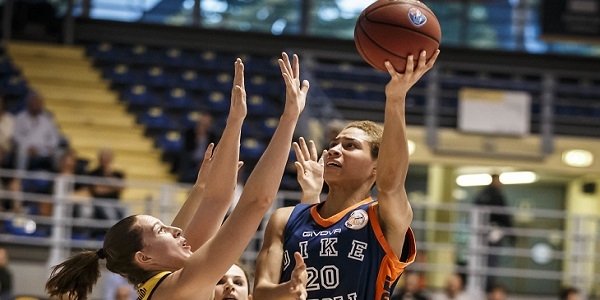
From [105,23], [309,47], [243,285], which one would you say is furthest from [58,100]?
[243,285]

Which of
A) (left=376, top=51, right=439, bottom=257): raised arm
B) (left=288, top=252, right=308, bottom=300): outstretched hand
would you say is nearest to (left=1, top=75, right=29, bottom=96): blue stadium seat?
(left=376, top=51, right=439, bottom=257): raised arm

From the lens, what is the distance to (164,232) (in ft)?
11.9

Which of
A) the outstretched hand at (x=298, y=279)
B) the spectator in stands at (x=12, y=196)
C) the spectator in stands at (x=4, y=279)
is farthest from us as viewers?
the spectator in stands at (x=12, y=196)

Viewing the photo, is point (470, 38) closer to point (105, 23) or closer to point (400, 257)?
point (105, 23)

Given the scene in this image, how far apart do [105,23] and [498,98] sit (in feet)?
18.8

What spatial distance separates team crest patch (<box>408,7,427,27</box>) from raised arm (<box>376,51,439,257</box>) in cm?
15

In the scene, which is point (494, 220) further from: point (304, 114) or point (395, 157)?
point (395, 157)

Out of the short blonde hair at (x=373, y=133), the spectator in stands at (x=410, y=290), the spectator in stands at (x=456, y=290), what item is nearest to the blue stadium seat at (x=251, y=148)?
the spectator in stands at (x=410, y=290)

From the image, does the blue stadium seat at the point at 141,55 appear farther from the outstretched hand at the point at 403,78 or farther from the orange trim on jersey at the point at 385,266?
the outstretched hand at the point at 403,78

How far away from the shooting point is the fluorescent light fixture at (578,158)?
13.5 metres

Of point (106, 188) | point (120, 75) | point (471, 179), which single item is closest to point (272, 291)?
point (106, 188)

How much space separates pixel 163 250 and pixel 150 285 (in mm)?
121

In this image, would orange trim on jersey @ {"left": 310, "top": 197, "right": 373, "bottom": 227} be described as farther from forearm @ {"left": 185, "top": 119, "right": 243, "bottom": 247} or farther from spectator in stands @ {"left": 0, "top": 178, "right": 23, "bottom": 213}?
spectator in stands @ {"left": 0, "top": 178, "right": 23, "bottom": 213}

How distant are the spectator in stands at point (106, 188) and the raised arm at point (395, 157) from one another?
620cm
